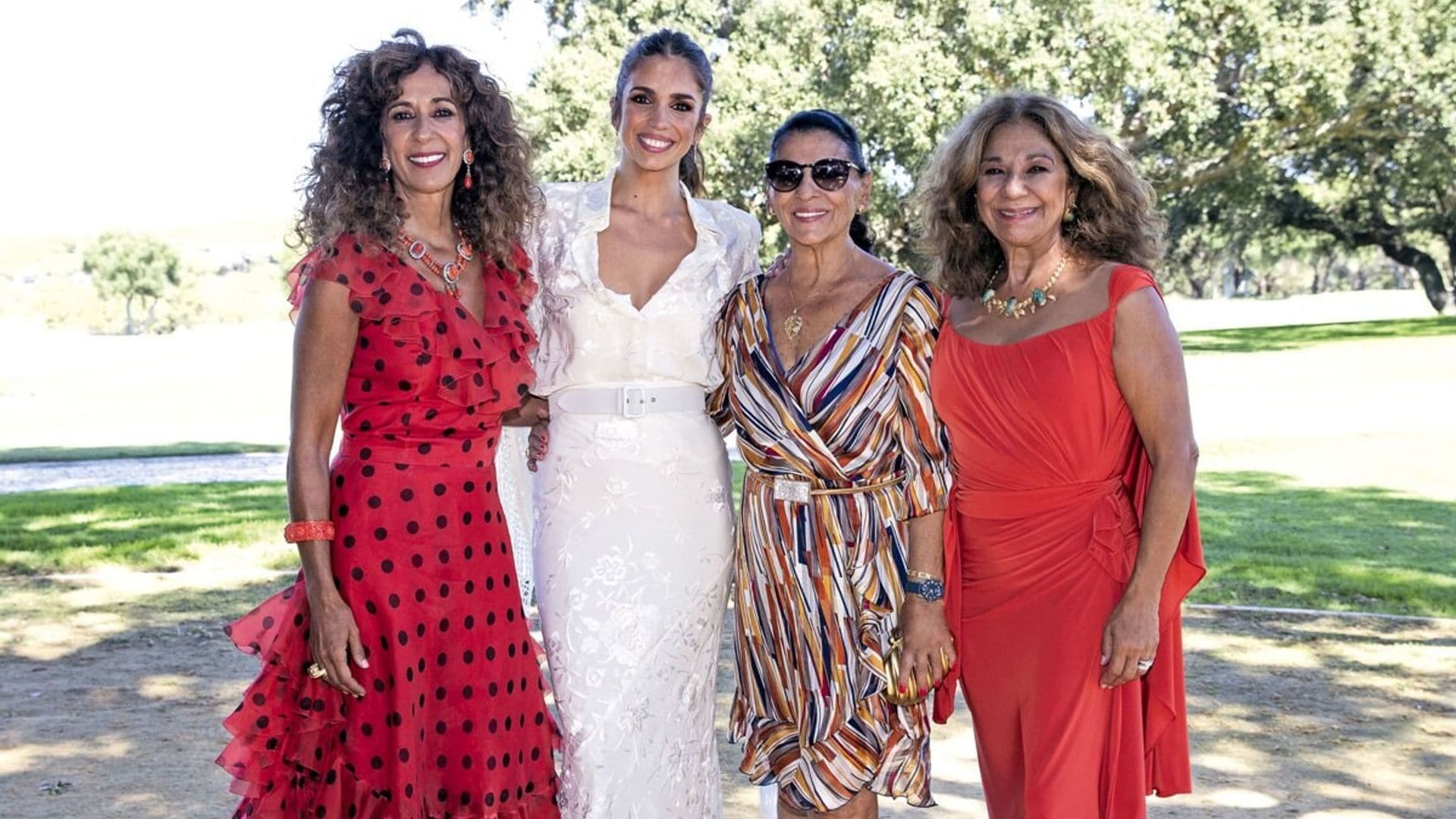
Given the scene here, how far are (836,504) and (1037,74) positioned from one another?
16703mm

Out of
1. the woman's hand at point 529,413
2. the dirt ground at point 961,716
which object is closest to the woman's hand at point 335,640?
the woman's hand at point 529,413

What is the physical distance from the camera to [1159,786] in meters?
3.59

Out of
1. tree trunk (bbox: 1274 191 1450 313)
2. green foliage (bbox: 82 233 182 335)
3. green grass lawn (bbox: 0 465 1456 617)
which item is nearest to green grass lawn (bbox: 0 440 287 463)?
green grass lawn (bbox: 0 465 1456 617)

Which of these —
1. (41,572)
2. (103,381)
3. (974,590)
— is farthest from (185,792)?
(103,381)

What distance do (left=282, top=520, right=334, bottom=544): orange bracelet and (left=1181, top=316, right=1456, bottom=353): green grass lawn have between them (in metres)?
32.4

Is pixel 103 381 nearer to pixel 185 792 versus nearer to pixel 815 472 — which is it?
pixel 185 792

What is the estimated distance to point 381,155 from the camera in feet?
12.2

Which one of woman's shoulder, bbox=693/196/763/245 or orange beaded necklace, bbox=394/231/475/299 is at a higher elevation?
woman's shoulder, bbox=693/196/763/245

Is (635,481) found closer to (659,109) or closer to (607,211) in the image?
(607,211)

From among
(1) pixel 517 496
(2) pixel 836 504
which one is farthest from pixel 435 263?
(2) pixel 836 504

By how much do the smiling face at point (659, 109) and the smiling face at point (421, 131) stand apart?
0.60 metres

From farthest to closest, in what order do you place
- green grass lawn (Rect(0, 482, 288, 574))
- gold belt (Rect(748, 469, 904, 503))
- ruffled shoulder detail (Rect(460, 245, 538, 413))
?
green grass lawn (Rect(0, 482, 288, 574)), gold belt (Rect(748, 469, 904, 503)), ruffled shoulder detail (Rect(460, 245, 538, 413))

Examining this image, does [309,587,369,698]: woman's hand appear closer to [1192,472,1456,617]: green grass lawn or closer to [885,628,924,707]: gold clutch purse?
[885,628,924,707]: gold clutch purse

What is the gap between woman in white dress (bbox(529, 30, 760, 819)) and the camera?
13.3 feet
